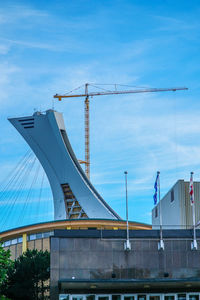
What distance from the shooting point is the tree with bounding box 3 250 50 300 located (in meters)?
47.3

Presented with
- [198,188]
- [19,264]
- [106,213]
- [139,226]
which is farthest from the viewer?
[106,213]

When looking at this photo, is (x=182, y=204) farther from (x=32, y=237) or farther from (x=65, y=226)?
(x=32, y=237)

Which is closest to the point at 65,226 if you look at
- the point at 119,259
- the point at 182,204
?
the point at 182,204

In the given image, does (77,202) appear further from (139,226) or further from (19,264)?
(19,264)

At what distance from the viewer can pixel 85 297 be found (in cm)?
3444

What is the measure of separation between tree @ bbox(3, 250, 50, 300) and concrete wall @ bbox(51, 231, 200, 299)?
14.1 m

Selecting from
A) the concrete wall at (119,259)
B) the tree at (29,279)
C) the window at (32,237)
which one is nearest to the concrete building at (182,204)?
the tree at (29,279)

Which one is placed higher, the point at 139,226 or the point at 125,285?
the point at 139,226

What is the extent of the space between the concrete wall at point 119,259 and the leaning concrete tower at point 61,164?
54.6 meters

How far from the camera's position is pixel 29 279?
48781 millimetres

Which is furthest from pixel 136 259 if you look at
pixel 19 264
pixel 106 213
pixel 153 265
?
pixel 106 213

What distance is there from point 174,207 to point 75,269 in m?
27.8

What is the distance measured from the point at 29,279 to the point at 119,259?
16.2 metres

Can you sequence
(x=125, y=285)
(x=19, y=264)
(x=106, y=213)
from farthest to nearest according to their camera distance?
(x=106, y=213) < (x=19, y=264) < (x=125, y=285)
